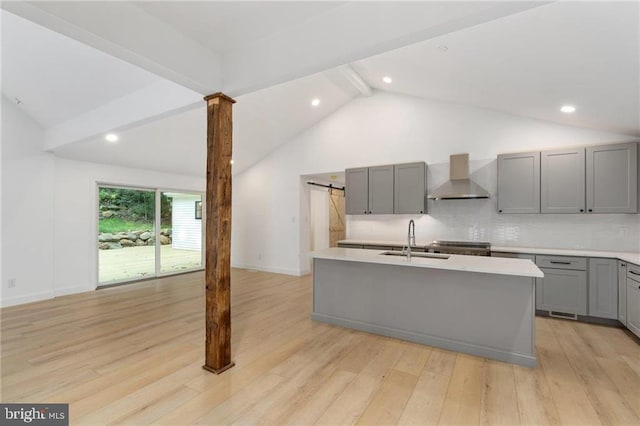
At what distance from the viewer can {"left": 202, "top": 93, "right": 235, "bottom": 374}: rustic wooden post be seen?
2572 mm

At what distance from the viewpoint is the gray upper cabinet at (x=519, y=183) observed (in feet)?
13.7

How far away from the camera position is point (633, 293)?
3195 millimetres

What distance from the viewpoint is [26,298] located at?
4.58 metres

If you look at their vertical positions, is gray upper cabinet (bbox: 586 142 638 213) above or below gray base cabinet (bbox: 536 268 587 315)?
above

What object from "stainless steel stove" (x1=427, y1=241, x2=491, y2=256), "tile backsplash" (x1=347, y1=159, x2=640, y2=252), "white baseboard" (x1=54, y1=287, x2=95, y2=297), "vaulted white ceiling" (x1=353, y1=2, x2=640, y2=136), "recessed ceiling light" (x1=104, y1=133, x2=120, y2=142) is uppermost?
"vaulted white ceiling" (x1=353, y1=2, x2=640, y2=136)

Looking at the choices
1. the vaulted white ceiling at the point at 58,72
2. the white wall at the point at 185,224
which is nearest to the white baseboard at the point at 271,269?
the white wall at the point at 185,224

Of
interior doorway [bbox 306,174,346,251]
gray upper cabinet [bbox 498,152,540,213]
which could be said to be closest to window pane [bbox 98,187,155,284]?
interior doorway [bbox 306,174,346,251]

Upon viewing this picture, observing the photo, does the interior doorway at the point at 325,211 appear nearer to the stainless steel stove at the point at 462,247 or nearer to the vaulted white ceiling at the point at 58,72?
the stainless steel stove at the point at 462,247

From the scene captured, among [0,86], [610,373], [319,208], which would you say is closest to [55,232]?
[0,86]

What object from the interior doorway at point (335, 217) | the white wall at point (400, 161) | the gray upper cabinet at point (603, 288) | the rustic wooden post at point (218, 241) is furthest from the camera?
the interior doorway at point (335, 217)

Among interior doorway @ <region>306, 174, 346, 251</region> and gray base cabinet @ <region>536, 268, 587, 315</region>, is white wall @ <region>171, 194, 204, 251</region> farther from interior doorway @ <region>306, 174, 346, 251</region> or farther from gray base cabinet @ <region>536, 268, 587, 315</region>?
gray base cabinet @ <region>536, 268, 587, 315</region>

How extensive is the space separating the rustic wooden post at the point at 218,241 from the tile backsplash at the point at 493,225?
148 inches

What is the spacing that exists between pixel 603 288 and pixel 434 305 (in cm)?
228

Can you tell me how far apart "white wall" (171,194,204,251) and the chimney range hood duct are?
5427 mm
